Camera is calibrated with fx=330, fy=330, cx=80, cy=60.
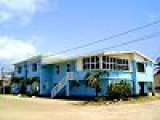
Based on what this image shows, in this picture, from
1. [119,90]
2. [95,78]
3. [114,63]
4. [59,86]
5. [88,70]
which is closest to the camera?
[119,90]

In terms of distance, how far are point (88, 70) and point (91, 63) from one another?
0.93 meters

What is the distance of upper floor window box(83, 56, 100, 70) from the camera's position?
39.9m

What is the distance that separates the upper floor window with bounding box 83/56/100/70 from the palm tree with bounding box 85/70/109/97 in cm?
124

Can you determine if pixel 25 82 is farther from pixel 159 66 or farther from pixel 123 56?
pixel 159 66

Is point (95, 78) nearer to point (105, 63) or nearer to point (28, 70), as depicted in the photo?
point (105, 63)

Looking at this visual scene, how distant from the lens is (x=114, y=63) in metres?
40.8

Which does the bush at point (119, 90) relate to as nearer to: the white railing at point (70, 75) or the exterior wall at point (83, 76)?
the exterior wall at point (83, 76)

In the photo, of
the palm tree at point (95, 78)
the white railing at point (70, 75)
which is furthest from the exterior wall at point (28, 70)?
the palm tree at point (95, 78)

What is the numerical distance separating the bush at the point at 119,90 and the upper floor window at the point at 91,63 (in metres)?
3.95

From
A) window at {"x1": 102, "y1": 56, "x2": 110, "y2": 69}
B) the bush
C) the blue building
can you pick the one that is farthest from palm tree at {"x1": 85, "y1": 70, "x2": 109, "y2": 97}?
the bush

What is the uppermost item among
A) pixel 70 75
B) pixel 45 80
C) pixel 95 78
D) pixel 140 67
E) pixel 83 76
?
pixel 140 67

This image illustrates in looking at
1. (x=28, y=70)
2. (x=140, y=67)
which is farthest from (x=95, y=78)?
(x=28, y=70)

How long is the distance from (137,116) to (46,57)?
94.9 ft

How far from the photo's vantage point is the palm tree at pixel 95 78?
37500mm
